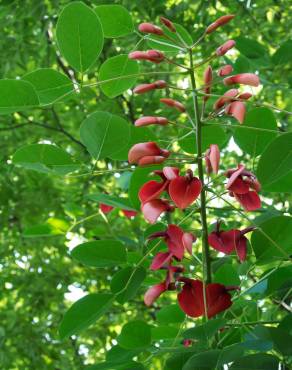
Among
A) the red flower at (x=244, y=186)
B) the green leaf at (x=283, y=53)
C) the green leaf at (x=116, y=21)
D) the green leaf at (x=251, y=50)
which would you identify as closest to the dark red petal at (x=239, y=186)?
the red flower at (x=244, y=186)

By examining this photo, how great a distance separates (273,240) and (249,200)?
7cm

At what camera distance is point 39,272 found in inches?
102

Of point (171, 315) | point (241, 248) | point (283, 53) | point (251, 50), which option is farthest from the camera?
point (251, 50)

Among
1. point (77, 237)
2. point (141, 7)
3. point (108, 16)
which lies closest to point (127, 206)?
point (108, 16)

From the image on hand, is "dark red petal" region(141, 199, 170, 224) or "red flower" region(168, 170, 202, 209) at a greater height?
"red flower" region(168, 170, 202, 209)

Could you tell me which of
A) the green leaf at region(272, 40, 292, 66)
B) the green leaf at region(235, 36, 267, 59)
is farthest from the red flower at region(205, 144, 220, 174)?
the green leaf at region(235, 36, 267, 59)

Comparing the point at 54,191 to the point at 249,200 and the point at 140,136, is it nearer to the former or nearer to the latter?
the point at 140,136

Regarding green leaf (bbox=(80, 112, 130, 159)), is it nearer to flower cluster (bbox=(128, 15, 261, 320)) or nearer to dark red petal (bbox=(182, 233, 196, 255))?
flower cluster (bbox=(128, 15, 261, 320))

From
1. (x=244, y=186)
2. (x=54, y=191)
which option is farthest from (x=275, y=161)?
(x=54, y=191)

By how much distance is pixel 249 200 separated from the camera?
80cm

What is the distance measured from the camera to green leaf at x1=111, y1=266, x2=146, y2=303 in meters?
0.87

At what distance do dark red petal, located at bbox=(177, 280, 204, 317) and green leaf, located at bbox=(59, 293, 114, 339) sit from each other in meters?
0.10

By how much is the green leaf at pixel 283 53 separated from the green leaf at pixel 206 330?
0.77 meters

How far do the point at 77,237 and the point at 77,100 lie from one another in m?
0.63
